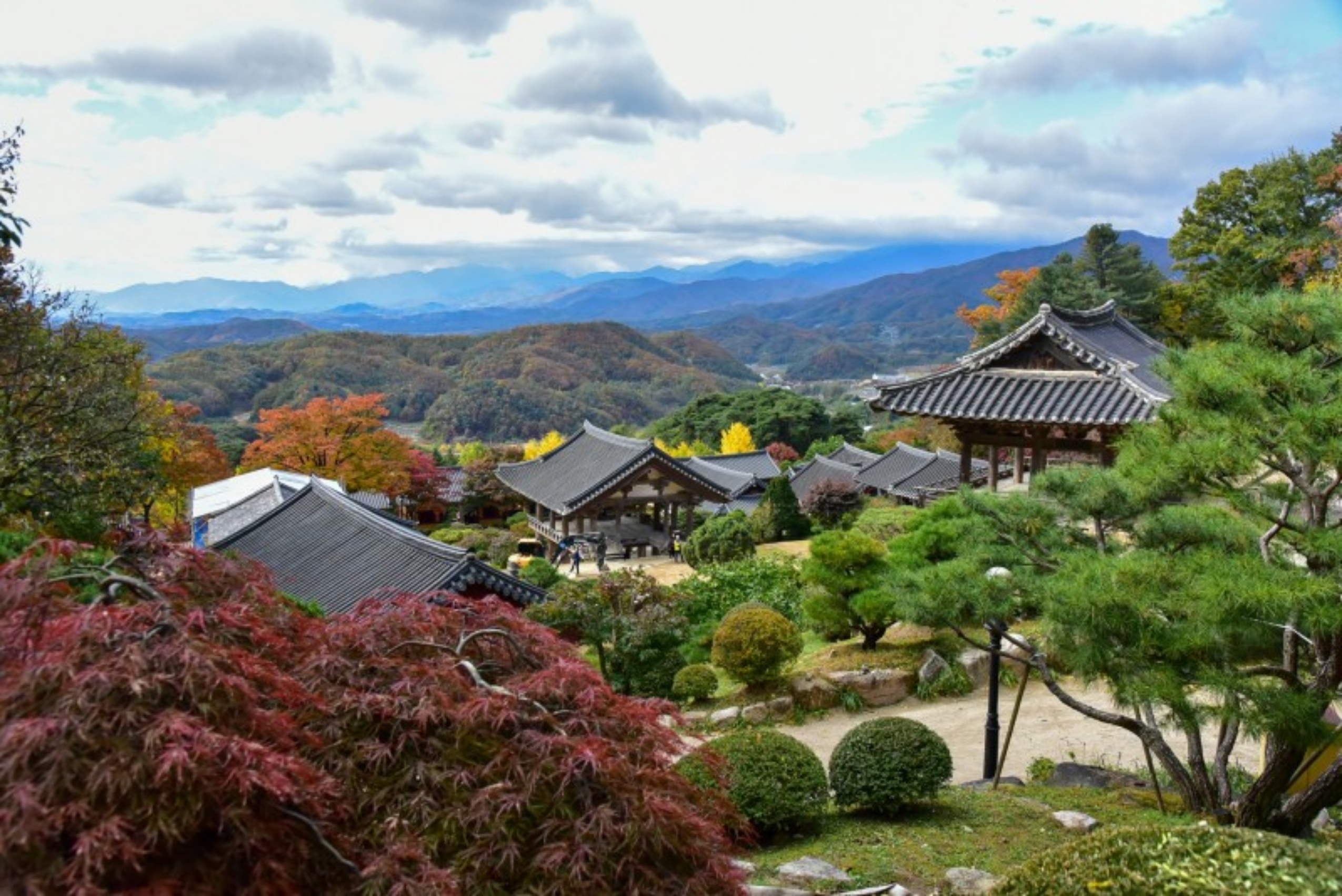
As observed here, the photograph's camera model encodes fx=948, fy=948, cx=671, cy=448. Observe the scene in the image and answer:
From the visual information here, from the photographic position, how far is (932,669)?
1198 cm

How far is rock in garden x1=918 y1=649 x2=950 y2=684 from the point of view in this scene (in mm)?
11914

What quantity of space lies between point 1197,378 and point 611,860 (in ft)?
14.1

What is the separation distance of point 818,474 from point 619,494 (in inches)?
573

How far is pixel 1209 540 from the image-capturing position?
19.7 feet

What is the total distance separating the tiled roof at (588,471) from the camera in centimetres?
2592

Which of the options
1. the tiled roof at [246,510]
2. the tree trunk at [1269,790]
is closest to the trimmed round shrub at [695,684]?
the tree trunk at [1269,790]

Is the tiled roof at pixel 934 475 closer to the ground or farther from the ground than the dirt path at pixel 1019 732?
closer to the ground

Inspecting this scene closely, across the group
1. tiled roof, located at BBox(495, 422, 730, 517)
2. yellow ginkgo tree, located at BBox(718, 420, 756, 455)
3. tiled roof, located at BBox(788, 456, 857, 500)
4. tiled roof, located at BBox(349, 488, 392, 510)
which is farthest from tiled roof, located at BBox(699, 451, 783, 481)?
tiled roof, located at BBox(349, 488, 392, 510)

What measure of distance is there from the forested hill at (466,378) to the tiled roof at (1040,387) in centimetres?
6474

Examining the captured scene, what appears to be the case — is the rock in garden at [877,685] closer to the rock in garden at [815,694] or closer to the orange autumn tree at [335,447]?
the rock in garden at [815,694]

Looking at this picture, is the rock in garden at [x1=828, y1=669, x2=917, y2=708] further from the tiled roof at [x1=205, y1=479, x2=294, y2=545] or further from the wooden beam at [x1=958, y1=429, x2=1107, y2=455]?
the tiled roof at [x1=205, y1=479, x2=294, y2=545]

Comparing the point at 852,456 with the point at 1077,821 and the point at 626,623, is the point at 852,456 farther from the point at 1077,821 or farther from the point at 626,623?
the point at 1077,821

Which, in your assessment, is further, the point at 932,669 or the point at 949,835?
the point at 932,669

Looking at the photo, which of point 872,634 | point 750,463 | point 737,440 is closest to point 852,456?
point 750,463
